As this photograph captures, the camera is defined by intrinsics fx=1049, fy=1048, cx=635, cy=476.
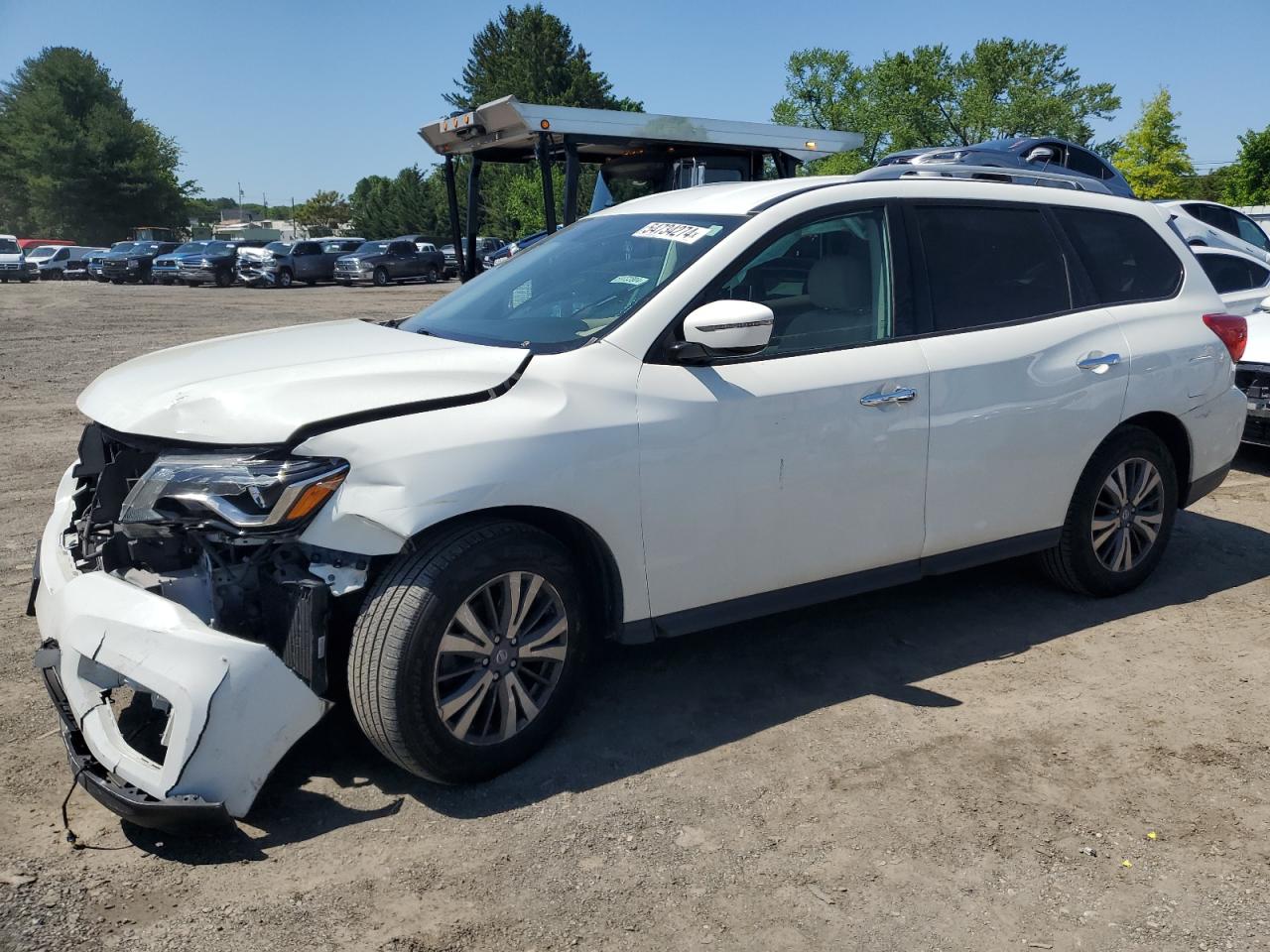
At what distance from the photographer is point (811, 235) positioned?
3984 mm

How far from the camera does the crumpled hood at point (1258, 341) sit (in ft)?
24.2

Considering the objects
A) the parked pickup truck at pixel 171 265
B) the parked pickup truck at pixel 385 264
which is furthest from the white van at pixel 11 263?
the parked pickup truck at pixel 385 264

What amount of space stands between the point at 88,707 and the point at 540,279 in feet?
7.25

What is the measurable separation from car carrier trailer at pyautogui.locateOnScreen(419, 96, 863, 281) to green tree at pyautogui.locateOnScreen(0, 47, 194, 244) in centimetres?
6857

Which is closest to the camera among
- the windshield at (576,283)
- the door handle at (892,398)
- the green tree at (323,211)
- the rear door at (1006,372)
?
the windshield at (576,283)

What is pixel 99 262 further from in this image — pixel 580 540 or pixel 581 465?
pixel 581 465

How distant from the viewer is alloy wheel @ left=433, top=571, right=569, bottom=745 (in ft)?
10.4

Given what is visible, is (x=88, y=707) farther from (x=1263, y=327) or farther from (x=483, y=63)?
(x=483, y=63)

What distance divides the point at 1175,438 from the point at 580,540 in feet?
10.5

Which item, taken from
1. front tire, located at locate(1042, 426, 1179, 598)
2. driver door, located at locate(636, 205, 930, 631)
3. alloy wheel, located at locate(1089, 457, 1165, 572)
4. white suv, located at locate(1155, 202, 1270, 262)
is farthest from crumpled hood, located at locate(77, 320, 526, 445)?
white suv, located at locate(1155, 202, 1270, 262)

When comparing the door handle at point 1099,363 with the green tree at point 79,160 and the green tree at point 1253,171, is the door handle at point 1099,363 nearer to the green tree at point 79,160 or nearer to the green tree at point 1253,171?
the green tree at point 1253,171

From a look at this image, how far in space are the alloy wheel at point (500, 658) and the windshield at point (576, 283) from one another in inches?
34.0

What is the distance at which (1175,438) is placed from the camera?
16.6 ft

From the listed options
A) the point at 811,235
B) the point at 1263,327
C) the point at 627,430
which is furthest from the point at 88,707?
the point at 1263,327
